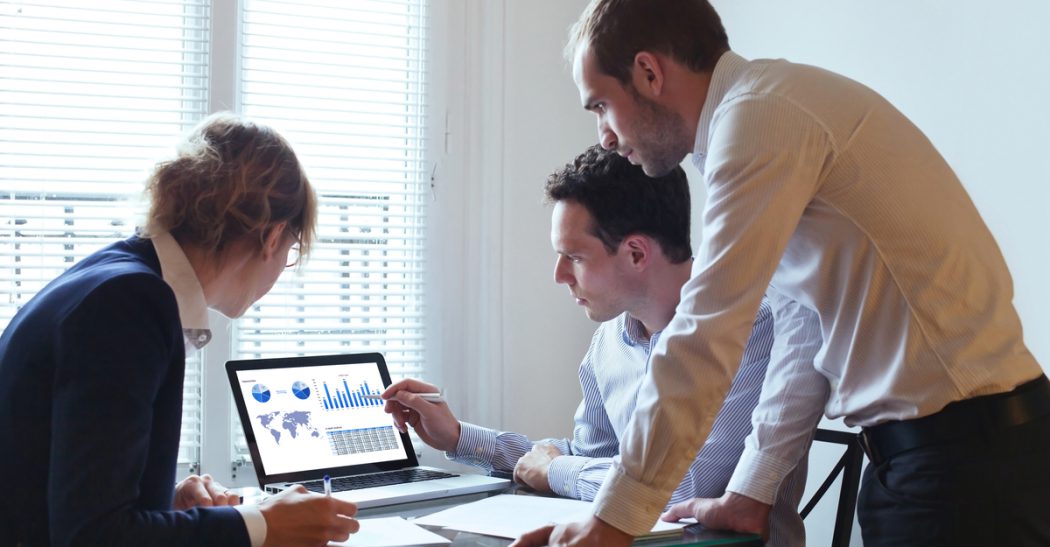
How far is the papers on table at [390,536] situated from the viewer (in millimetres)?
1388

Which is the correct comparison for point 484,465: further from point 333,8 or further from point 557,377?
point 333,8

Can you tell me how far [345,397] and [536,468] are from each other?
501 mm

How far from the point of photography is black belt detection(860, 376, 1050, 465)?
1247 millimetres

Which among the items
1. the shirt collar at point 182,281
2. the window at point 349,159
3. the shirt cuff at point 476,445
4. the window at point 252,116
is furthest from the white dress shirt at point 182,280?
the window at point 349,159

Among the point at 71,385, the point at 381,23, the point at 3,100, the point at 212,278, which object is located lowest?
the point at 71,385

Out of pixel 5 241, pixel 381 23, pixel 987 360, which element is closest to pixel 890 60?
pixel 987 360

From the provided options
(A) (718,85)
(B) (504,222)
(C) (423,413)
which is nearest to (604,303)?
(C) (423,413)

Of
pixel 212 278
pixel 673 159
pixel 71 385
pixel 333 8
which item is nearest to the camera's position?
pixel 71 385

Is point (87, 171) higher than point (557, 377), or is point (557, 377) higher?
point (87, 171)

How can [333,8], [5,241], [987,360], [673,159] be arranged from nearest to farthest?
[987,360], [673,159], [5,241], [333,8]

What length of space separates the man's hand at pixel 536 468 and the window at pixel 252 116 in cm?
107

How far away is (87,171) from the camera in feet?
8.87

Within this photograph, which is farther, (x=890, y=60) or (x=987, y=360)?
(x=890, y=60)

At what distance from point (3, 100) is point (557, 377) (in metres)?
1.80
